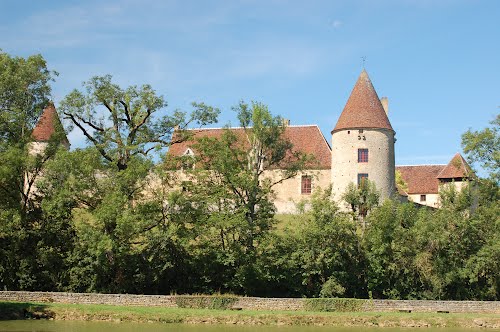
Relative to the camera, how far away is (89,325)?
71.7 ft

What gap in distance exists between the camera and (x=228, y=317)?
2423 cm

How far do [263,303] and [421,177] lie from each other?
1368 inches

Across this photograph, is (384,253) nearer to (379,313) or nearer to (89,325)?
(379,313)

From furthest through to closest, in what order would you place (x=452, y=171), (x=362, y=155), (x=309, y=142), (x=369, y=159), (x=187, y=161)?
1. (x=452, y=171)
2. (x=309, y=142)
3. (x=362, y=155)
4. (x=369, y=159)
5. (x=187, y=161)

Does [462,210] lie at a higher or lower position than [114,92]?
lower

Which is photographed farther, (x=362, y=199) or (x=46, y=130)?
(x=46, y=130)

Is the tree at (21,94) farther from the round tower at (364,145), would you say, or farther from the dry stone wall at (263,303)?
the round tower at (364,145)

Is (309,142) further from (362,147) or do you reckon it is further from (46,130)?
(46,130)

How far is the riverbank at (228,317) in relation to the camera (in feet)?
77.9

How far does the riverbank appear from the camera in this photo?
23.8m

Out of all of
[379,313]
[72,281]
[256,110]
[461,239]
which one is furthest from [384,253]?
[72,281]

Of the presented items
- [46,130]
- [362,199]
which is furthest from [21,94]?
[362,199]

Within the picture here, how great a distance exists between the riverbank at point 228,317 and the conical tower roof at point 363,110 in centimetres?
2090

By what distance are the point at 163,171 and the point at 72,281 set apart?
6220 millimetres
